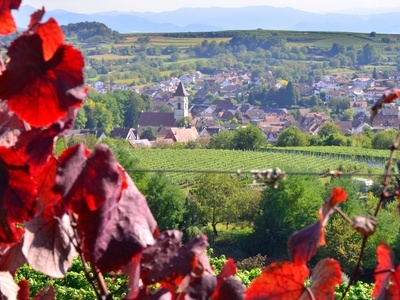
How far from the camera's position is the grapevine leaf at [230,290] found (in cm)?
51

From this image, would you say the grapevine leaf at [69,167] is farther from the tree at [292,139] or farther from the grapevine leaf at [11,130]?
the tree at [292,139]

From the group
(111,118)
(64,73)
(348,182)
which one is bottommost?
(111,118)

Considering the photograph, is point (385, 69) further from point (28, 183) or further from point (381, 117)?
point (28, 183)

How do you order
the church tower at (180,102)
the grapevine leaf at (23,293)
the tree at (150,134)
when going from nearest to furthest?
the grapevine leaf at (23,293) → the tree at (150,134) → the church tower at (180,102)

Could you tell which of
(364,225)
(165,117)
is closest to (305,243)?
(364,225)

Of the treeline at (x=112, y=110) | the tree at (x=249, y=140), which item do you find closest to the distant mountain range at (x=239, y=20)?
the treeline at (x=112, y=110)

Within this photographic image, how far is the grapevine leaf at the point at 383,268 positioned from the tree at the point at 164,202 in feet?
47.0

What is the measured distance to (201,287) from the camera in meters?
0.49

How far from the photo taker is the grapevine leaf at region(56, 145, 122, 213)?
1.46ft

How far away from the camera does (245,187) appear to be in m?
19.0

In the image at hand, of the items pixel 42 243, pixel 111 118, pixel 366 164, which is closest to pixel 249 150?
pixel 366 164

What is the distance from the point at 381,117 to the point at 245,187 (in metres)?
29.4

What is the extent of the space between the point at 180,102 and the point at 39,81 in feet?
158

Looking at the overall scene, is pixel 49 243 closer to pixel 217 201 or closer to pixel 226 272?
pixel 226 272
